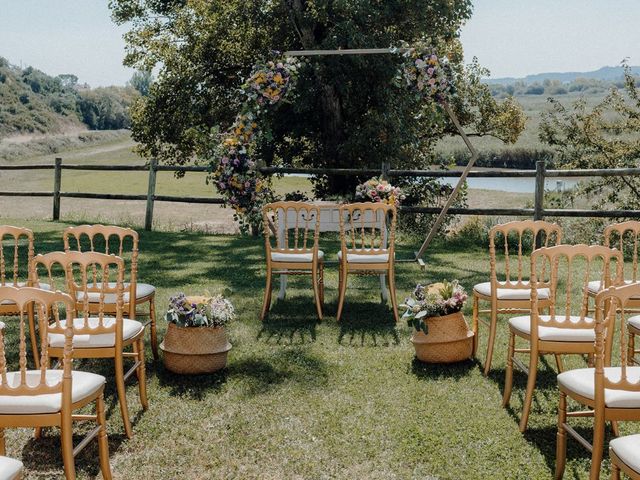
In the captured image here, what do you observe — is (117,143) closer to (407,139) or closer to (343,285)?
(407,139)

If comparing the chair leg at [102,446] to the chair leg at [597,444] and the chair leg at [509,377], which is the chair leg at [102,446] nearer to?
the chair leg at [597,444]

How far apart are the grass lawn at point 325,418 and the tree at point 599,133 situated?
878 centimetres

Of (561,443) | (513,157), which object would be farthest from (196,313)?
(513,157)

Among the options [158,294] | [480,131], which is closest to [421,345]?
[158,294]

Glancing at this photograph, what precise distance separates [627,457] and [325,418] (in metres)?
1.98

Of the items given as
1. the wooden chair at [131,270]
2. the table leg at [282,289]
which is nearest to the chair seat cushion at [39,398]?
the wooden chair at [131,270]

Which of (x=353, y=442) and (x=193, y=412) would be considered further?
(x=193, y=412)

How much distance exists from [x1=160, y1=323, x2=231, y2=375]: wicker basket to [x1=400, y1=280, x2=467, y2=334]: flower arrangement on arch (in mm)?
1349

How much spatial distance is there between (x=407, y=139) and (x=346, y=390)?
330 inches

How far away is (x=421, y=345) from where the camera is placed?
16.3 ft

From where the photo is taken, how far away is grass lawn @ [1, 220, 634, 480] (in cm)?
349

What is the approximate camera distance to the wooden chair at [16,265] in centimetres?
462

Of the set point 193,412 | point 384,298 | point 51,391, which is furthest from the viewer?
point 384,298

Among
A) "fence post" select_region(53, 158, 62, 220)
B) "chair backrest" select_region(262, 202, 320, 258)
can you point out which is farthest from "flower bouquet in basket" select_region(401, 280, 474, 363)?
"fence post" select_region(53, 158, 62, 220)
